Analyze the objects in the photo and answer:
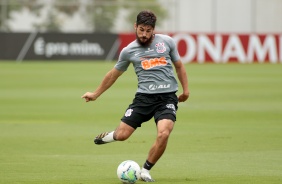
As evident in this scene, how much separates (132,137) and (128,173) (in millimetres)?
5994

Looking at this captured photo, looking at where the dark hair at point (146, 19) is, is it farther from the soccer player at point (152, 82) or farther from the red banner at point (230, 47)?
the red banner at point (230, 47)

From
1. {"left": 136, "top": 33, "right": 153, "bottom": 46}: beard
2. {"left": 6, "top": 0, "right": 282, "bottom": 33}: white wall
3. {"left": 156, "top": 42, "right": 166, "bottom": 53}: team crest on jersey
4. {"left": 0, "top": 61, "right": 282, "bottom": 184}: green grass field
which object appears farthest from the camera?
{"left": 6, "top": 0, "right": 282, "bottom": 33}: white wall

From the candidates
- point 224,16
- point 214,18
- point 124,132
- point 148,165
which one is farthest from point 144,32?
point 214,18

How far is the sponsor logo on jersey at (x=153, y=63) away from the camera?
1126 cm

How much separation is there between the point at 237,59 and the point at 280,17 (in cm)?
719

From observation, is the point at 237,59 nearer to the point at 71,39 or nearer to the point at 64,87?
the point at 71,39

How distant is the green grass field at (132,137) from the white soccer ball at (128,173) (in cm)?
32

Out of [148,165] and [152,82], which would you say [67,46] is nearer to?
[152,82]

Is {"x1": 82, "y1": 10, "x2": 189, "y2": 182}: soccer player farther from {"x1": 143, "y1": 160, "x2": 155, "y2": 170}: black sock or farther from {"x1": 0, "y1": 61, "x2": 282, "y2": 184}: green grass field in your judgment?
{"x1": 0, "y1": 61, "x2": 282, "y2": 184}: green grass field

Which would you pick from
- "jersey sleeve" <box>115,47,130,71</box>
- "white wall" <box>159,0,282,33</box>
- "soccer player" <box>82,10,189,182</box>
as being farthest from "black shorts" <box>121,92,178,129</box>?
"white wall" <box>159,0,282,33</box>

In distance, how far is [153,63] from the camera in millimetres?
11266

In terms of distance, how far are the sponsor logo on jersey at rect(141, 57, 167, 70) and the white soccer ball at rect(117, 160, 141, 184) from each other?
4.55ft

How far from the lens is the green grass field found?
11.8m

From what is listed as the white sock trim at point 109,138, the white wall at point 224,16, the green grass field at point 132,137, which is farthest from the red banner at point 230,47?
the white sock trim at point 109,138
